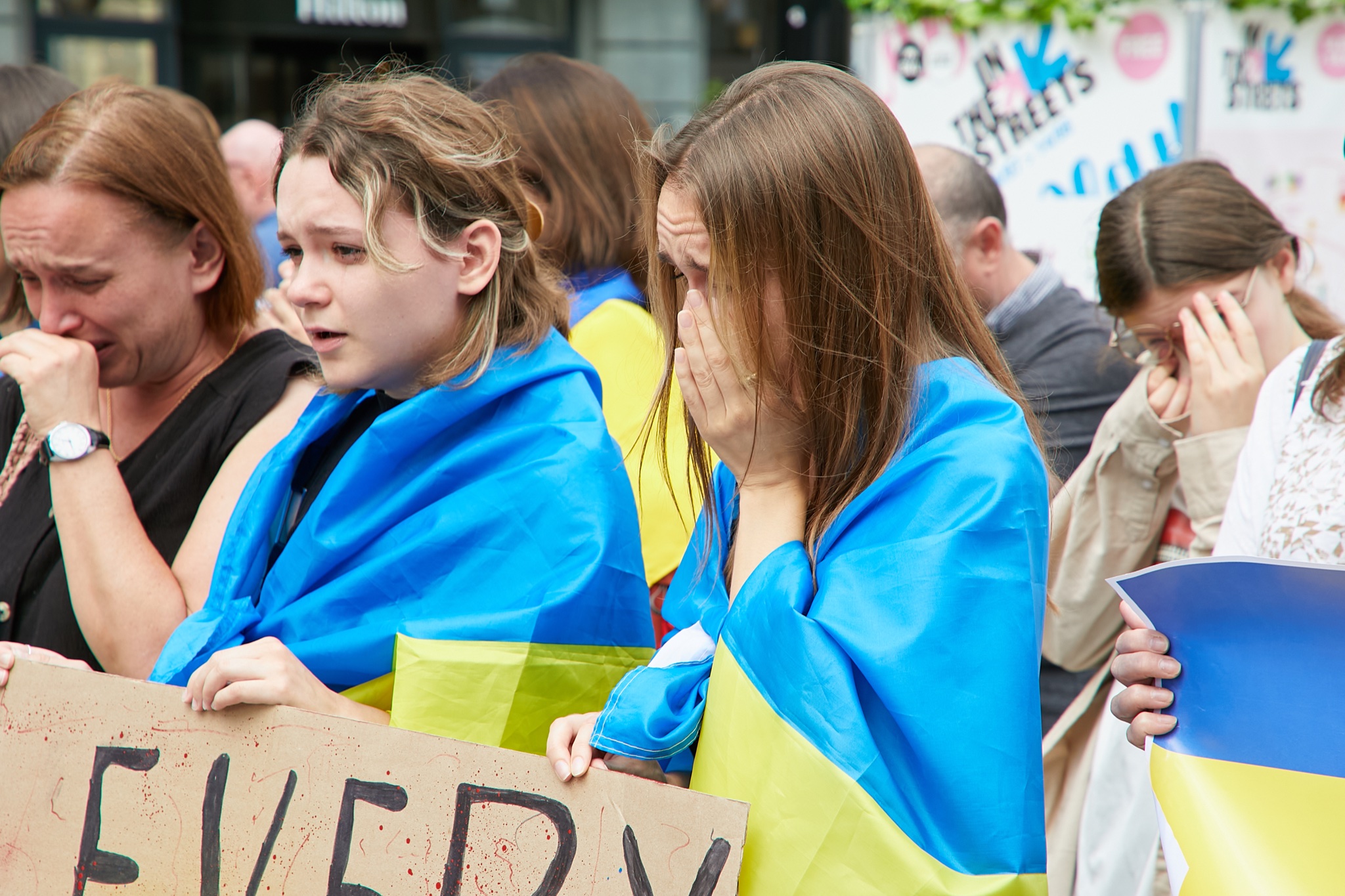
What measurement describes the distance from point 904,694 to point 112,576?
132 centimetres

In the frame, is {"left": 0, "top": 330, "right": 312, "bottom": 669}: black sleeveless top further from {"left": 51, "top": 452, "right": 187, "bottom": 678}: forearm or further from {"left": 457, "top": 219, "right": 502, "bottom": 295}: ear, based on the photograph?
{"left": 457, "top": 219, "right": 502, "bottom": 295}: ear

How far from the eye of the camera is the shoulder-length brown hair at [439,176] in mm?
1787

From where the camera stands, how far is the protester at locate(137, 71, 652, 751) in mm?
1678

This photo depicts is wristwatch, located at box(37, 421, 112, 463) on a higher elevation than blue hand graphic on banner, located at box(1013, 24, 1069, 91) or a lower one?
lower

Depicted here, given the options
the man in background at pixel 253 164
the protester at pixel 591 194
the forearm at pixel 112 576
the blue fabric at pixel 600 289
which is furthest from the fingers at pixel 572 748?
the man in background at pixel 253 164

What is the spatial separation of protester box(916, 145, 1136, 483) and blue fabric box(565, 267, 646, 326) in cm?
88

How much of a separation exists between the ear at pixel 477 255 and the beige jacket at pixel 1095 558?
4.42 feet

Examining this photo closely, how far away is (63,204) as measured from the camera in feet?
6.87

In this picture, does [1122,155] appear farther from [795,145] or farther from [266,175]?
[266,175]

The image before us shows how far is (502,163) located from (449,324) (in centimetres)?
30

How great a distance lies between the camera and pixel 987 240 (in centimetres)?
333

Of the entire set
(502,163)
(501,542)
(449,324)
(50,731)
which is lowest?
(50,731)

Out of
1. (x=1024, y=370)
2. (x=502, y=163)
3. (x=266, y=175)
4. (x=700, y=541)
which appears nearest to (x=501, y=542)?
(x=700, y=541)

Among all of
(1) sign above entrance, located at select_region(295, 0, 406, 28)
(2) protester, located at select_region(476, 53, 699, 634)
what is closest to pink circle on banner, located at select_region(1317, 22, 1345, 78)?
(2) protester, located at select_region(476, 53, 699, 634)
